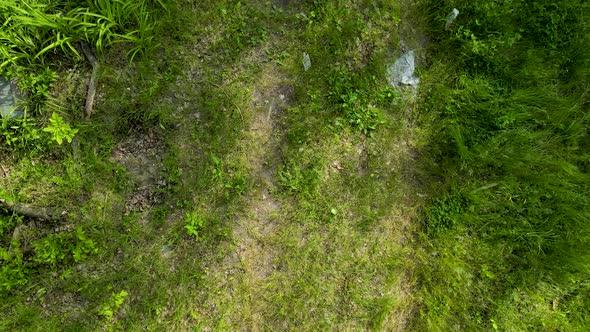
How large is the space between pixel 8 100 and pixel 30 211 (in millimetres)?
895

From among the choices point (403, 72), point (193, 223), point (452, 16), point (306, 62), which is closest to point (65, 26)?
point (193, 223)

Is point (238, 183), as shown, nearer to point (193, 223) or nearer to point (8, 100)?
point (193, 223)

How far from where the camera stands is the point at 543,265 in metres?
3.40

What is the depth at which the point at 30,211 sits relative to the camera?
2969 millimetres

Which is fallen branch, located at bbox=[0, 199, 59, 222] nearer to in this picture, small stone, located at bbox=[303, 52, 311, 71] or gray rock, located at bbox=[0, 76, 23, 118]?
gray rock, located at bbox=[0, 76, 23, 118]

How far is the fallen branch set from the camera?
2946 mm

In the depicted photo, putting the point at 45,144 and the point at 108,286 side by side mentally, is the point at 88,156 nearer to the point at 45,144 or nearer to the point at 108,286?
the point at 45,144

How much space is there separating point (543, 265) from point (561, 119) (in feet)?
4.42

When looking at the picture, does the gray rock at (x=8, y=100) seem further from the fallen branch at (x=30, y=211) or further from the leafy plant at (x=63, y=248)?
the leafy plant at (x=63, y=248)

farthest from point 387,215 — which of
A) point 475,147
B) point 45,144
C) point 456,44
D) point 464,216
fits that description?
point 45,144

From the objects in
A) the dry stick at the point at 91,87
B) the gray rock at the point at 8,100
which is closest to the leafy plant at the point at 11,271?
the gray rock at the point at 8,100

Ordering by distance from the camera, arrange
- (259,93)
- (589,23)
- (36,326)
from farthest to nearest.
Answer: (589,23) → (259,93) → (36,326)

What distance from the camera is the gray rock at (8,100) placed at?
2992 millimetres

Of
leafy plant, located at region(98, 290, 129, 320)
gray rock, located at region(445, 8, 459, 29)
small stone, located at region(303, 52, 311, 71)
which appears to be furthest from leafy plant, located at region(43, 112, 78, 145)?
gray rock, located at region(445, 8, 459, 29)
